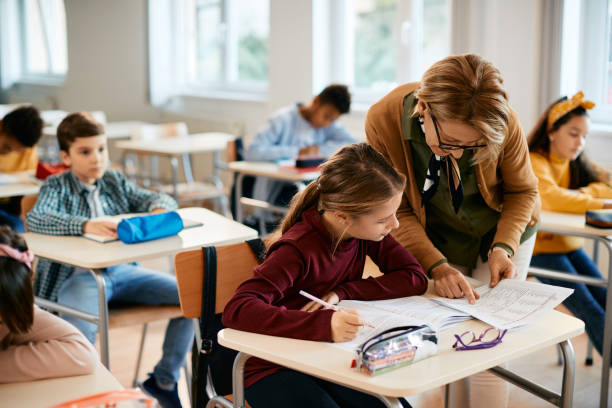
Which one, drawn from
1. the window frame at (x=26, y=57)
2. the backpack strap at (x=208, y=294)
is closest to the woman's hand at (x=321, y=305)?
the backpack strap at (x=208, y=294)

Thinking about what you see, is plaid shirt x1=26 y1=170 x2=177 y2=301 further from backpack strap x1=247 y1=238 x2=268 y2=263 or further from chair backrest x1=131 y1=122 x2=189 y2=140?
chair backrest x1=131 y1=122 x2=189 y2=140

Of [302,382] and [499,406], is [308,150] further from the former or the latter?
[302,382]

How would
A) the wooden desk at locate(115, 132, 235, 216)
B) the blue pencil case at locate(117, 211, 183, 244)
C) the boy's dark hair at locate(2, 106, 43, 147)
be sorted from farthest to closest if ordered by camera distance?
the wooden desk at locate(115, 132, 235, 216) < the boy's dark hair at locate(2, 106, 43, 147) < the blue pencil case at locate(117, 211, 183, 244)

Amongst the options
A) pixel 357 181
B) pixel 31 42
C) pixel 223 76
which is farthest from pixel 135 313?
pixel 31 42

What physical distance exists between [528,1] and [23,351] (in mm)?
3102

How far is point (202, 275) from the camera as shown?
1.58 m

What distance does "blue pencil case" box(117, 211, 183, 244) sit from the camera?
212 cm

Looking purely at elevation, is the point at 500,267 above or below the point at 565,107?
below

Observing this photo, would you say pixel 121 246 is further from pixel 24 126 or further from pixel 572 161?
pixel 24 126

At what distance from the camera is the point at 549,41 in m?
3.54

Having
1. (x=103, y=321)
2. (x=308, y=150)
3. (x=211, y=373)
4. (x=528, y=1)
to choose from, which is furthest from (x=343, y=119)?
(x=211, y=373)

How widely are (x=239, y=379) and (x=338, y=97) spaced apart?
8.98ft

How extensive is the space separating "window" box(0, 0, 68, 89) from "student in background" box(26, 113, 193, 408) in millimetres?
6722

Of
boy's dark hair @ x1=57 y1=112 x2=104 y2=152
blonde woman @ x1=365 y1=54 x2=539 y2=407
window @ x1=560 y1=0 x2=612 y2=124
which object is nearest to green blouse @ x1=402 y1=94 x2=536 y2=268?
blonde woman @ x1=365 y1=54 x2=539 y2=407
